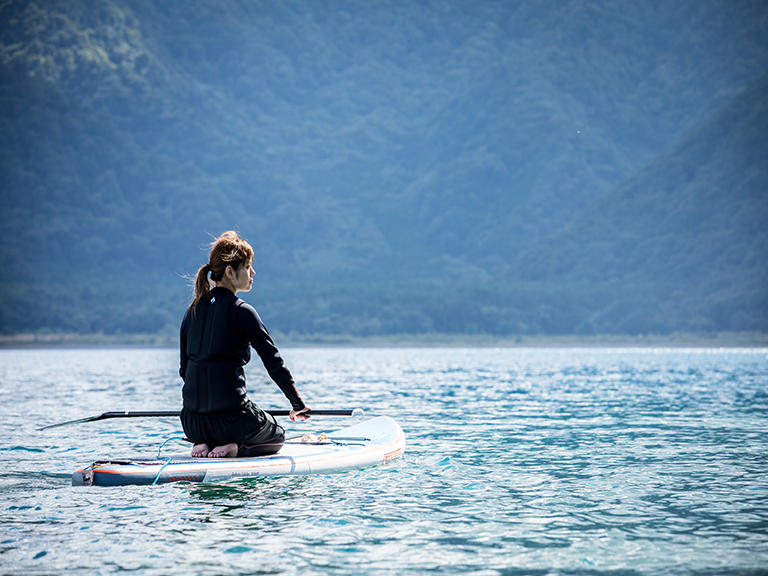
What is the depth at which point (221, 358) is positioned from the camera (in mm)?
12273

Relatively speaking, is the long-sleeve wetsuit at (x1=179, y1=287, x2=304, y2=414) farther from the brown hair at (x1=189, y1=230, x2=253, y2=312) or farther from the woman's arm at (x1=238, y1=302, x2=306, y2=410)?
the brown hair at (x1=189, y1=230, x2=253, y2=312)

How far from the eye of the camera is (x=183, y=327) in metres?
12.8

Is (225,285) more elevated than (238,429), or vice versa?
(225,285)

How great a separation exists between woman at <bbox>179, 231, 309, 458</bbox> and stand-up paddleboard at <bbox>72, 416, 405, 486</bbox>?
487 millimetres

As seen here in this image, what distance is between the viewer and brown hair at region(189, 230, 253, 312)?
12430mm

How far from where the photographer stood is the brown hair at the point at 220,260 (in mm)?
12430

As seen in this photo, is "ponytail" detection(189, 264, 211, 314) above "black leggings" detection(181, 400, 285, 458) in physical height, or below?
above

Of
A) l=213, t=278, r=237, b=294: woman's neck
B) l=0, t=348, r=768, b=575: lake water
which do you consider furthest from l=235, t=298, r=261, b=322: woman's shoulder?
l=0, t=348, r=768, b=575: lake water

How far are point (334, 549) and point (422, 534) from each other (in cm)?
120

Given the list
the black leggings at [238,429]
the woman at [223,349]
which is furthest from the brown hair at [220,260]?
the black leggings at [238,429]

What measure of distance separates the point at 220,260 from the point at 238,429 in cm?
253

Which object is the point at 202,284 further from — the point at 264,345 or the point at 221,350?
the point at 264,345

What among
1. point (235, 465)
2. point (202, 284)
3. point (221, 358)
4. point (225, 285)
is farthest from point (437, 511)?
point (202, 284)

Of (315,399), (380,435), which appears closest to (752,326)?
(315,399)
